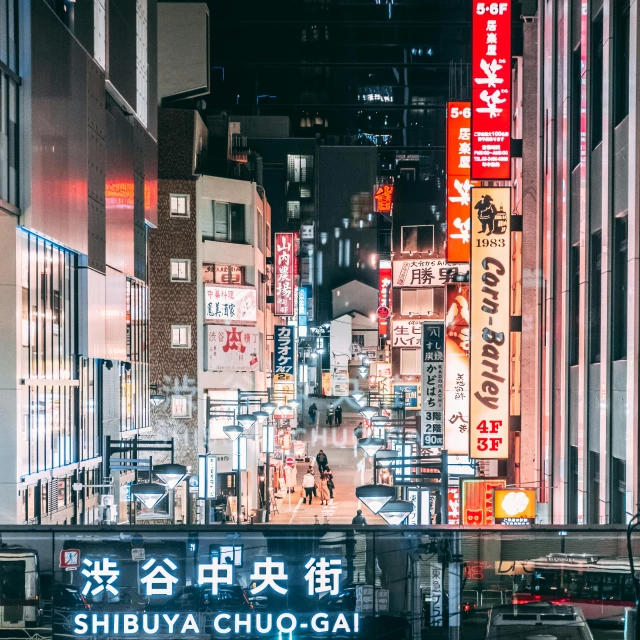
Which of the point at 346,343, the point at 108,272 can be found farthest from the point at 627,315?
the point at 346,343

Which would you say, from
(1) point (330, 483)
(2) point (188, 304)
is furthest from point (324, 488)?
(2) point (188, 304)

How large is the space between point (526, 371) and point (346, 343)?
7008cm

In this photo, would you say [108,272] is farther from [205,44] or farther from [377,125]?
[377,125]

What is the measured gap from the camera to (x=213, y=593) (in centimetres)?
1016

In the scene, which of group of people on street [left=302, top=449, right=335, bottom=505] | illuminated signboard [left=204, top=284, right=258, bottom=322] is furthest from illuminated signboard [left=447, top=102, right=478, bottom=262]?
illuminated signboard [left=204, top=284, right=258, bottom=322]

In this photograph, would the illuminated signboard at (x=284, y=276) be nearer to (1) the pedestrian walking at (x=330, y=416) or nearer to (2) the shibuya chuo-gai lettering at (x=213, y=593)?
(1) the pedestrian walking at (x=330, y=416)

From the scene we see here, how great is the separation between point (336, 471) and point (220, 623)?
4595cm

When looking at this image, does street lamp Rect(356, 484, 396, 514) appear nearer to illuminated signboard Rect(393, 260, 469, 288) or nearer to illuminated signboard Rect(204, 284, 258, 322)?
illuminated signboard Rect(204, 284, 258, 322)

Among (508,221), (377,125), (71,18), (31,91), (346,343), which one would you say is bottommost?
(346,343)

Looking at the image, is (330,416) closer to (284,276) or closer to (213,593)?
(284,276)

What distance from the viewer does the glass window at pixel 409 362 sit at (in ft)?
164

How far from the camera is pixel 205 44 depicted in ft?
165

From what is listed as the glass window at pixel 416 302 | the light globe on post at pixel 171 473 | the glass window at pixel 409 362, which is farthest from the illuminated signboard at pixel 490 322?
the glass window at pixel 409 362

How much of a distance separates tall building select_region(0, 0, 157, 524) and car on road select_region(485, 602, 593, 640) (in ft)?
46.6
